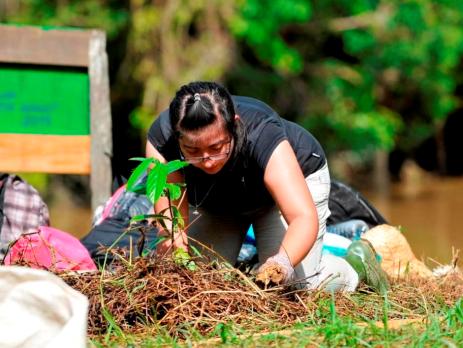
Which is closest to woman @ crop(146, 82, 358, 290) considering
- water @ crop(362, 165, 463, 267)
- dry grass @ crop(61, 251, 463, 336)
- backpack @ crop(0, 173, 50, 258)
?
dry grass @ crop(61, 251, 463, 336)

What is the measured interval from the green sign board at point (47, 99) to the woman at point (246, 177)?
1429mm

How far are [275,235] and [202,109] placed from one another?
3.06 feet

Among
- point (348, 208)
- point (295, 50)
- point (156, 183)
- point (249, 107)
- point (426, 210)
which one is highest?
point (249, 107)

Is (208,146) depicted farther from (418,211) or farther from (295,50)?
(295,50)

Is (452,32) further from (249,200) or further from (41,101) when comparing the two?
(249,200)

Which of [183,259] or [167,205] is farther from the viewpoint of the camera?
[167,205]

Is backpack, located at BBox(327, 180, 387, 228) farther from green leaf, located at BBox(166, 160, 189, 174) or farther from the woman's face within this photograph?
green leaf, located at BBox(166, 160, 189, 174)

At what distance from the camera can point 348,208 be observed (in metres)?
5.87

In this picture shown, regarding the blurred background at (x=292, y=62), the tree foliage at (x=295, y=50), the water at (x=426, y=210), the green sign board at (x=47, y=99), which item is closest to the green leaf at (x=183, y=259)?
the green sign board at (x=47, y=99)

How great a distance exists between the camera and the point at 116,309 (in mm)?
3797

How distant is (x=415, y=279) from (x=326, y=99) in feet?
32.5

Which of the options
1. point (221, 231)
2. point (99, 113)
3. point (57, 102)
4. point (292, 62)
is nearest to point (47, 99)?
point (57, 102)

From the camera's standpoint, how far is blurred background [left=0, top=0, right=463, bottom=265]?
13.2m

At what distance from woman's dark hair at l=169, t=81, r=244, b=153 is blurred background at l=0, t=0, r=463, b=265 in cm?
744
